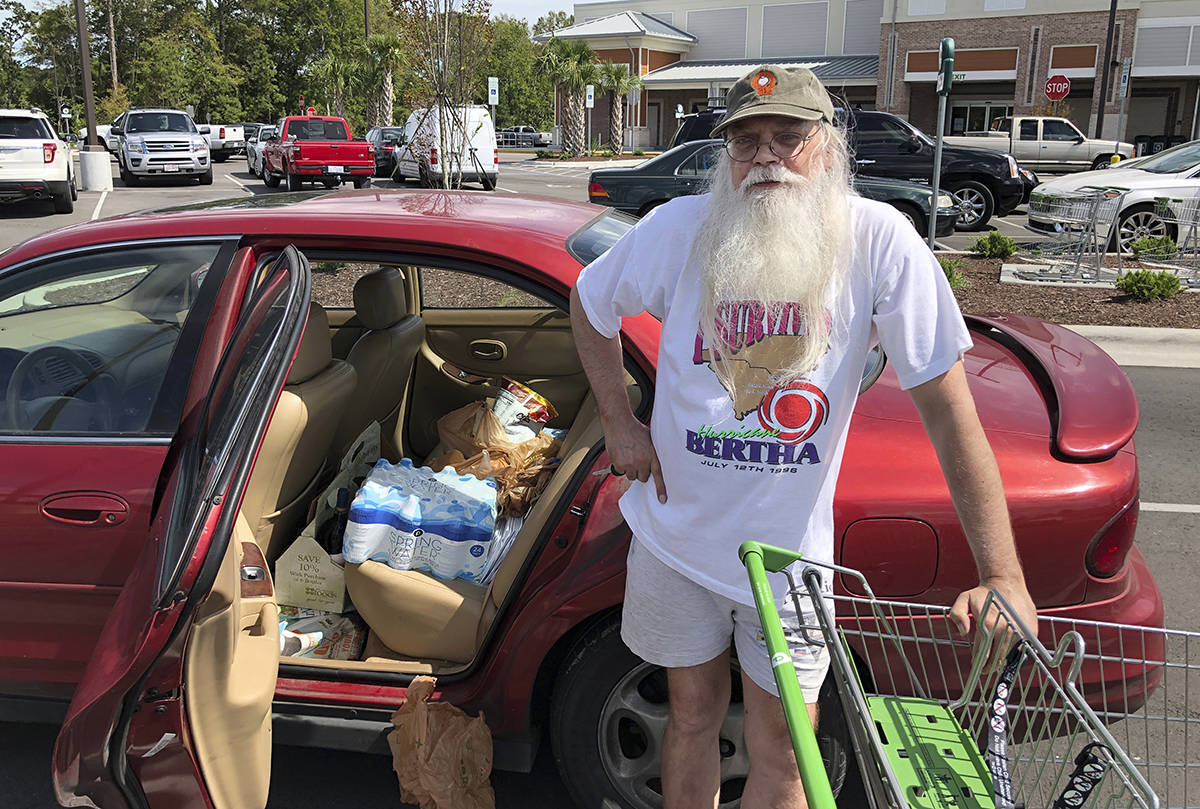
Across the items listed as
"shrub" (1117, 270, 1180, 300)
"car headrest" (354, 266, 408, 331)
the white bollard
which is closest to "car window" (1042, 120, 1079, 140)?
"shrub" (1117, 270, 1180, 300)

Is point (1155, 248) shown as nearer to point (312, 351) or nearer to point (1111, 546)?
point (1111, 546)

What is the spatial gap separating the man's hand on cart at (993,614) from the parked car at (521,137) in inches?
2477

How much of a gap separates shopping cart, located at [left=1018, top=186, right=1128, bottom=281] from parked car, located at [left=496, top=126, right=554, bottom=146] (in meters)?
52.6

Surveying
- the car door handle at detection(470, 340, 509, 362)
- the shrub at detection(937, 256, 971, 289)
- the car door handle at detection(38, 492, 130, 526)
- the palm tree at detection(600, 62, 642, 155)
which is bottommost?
the shrub at detection(937, 256, 971, 289)

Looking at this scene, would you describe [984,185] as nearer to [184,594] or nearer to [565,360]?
[565,360]

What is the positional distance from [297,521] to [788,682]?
224cm

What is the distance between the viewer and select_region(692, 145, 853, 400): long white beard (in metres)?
1.83

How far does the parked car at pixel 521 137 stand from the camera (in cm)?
6331

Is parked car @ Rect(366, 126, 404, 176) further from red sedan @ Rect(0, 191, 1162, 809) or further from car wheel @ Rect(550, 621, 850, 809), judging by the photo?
car wheel @ Rect(550, 621, 850, 809)

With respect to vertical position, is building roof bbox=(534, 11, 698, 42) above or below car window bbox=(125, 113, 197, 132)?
above

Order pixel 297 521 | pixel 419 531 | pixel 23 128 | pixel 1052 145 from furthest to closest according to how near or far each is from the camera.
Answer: pixel 1052 145 → pixel 23 128 → pixel 297 521 → pixel 419 531

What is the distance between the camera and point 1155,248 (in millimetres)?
12375

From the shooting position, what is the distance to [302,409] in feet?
9.45

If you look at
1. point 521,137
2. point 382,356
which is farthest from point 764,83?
point 521,137
